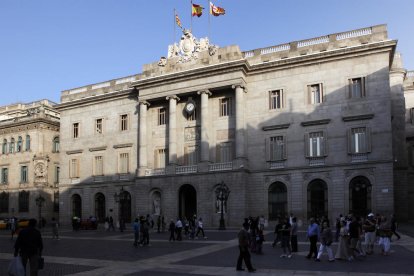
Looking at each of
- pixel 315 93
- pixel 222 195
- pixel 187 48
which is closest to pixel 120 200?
pixel 222 195

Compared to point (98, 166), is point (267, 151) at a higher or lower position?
higher

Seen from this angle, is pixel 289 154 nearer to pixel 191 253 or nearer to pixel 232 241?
pixel 232 241

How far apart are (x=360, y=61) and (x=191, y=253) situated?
87.5 ft

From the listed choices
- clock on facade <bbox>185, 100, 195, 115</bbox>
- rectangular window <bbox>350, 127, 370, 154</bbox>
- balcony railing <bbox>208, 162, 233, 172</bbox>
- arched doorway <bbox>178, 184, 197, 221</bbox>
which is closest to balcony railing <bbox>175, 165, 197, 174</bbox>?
arched doorway <bbox>178, 184, 197, 221</bbox>

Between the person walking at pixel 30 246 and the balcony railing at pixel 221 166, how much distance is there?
31.9 meters

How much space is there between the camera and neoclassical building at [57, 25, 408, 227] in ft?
134

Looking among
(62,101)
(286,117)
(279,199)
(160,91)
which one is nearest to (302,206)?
(279,199)

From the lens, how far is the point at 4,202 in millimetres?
67500

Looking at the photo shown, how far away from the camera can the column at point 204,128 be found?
46.0 metres

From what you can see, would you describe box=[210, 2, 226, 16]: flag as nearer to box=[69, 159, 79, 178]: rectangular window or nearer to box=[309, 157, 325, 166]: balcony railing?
box=[309, 157, 325, 166]: balcony railing

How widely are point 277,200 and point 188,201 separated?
10.1m

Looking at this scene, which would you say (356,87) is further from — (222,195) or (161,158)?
(161,158)

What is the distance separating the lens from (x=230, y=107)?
4703 cm

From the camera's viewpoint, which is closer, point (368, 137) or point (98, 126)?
point (368, 137)
